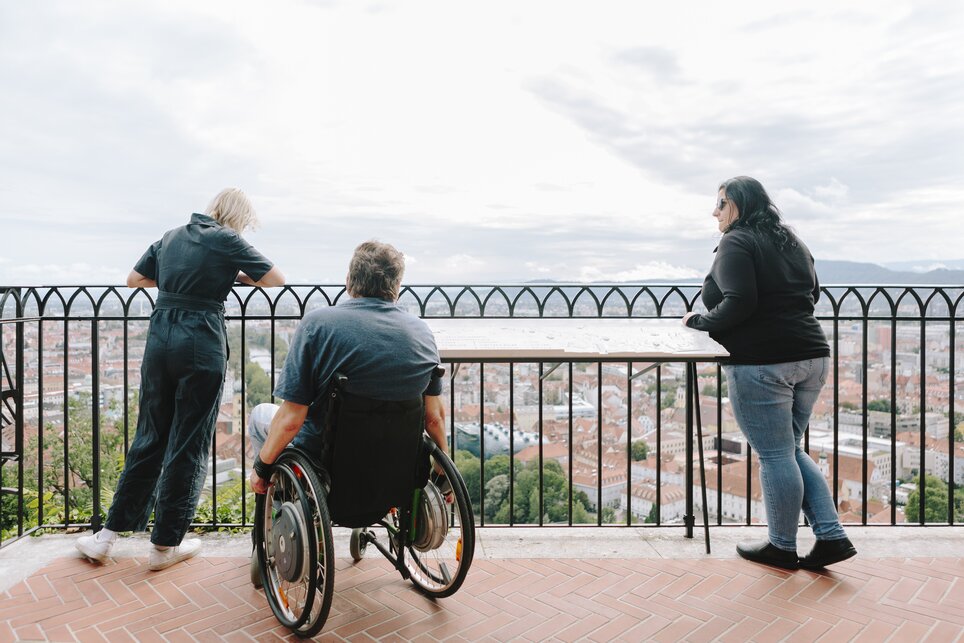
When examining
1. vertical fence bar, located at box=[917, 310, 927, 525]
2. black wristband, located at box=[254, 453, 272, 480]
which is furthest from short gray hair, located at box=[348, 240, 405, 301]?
vertical fence bar, located at box=[917, 310, 927, 525]

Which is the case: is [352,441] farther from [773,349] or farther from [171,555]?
[773,349]

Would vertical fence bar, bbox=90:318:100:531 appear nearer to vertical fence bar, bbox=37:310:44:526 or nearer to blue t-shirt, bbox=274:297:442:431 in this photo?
vertical fence bar, bbox=37:310:44:526

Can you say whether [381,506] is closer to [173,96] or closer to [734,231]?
[734,231]

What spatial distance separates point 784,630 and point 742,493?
1.70 meters

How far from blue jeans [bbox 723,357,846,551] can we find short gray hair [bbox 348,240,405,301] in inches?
68.9

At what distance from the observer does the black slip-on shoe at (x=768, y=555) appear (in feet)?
9.36

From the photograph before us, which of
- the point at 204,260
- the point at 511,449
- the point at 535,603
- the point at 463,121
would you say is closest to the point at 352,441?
the point at 535,603

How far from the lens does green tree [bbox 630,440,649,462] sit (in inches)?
147

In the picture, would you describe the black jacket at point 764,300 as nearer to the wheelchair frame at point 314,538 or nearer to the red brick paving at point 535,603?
the red brick paving at point 535,603

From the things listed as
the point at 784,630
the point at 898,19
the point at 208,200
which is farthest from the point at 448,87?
the point at 784,630

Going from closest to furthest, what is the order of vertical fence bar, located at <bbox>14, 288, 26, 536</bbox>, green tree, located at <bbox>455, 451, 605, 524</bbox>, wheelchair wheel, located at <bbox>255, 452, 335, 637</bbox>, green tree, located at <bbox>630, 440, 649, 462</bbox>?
wheelchair wheel, located at <bbox>255, 452, 335, 637</bbox>, vertical fence bar, located at <bbox>14, 288, 26, 536</bbox>, green tree, located at <bbox>455, 451, 605, 524</bbox>, green tree, located at <bbox>630, 440, 649, 462</bbox>

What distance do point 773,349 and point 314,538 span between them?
220 centimetres

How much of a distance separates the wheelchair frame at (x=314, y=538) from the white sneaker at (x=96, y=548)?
39.8 inches

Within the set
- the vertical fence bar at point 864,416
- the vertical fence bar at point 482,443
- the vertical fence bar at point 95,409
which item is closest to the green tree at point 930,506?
the vertical fence bar at point 864,416
